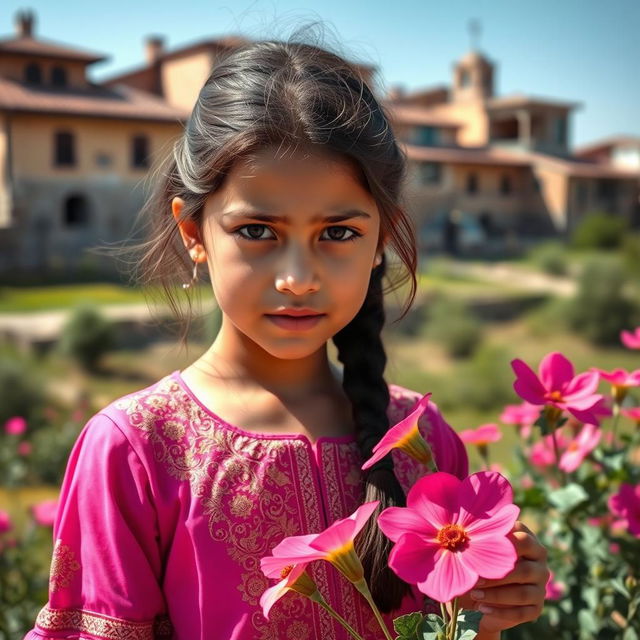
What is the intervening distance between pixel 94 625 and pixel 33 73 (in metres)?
17.1

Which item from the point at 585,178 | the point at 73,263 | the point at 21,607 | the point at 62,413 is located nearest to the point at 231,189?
the point at 21,607

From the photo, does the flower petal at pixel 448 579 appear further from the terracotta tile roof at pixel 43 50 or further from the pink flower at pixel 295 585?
the terracotta tile roof at pixel 43 50

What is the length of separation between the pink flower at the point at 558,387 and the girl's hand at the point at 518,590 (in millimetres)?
209

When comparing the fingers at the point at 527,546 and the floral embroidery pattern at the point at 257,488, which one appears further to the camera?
the floral embroidery pattern at the point at 257,488

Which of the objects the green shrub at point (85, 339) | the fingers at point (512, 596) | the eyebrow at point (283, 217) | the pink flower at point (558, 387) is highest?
the eyebrow at point (283, 217)

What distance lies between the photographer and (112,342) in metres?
9.73

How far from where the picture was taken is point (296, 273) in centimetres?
100

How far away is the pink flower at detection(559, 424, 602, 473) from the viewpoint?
1430mm

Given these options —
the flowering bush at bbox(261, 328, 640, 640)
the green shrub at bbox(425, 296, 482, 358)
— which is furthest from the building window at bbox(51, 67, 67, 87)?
the flowering bush at bbox(261, 328, 640, 640)

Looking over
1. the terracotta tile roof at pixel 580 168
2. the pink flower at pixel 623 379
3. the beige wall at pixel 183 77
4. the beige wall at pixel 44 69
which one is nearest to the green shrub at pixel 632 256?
the terracotta tile roof at pixel 580 168

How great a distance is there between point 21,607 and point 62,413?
5.73 meters

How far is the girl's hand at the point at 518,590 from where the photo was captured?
0.88m

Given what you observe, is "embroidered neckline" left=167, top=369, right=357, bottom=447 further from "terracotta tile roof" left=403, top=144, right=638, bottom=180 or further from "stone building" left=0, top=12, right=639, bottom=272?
"terracotta tile roof" left=403, top=144, right=638, bottom=180

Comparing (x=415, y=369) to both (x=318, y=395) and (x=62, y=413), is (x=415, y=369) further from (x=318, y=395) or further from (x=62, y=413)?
(x=318, y=395)
